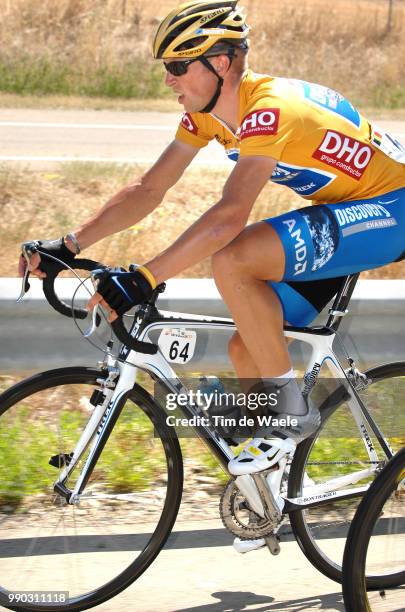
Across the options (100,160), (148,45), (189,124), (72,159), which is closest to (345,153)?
(189,124)

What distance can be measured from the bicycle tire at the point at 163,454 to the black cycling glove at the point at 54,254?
34 cm

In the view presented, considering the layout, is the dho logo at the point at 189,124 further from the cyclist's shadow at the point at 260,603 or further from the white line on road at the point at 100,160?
the white line on road at the point at 100,160

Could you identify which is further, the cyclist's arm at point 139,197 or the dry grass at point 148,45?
the dry grass at point 148,45

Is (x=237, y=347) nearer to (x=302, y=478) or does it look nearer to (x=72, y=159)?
(x=302, y=478)

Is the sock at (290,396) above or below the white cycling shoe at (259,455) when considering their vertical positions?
above

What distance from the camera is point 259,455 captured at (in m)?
3.56

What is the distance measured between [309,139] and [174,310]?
1.10 metres

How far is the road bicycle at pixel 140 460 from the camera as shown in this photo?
3514 millimetres

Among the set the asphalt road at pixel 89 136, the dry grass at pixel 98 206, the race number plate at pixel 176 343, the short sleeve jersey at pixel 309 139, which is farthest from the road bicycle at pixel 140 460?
the asphalt road at pixel 89 136

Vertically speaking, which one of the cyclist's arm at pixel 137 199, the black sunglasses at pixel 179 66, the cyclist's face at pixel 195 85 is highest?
the black sunglasses at pixel 179 66

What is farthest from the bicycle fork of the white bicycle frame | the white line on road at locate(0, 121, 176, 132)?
the white line on road at locate(0, 121, 176, 132)

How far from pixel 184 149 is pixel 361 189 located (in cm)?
67

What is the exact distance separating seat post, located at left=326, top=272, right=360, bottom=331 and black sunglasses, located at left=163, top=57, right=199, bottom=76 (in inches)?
35.3

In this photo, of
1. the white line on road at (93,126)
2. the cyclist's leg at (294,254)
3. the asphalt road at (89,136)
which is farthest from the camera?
the white line on road at (93,126)
